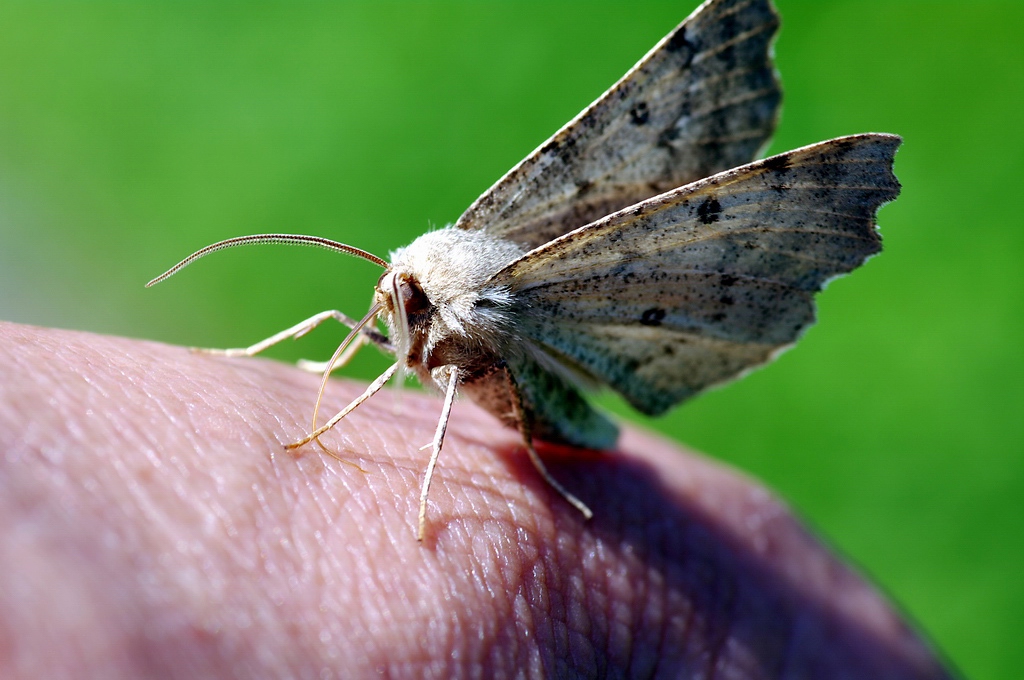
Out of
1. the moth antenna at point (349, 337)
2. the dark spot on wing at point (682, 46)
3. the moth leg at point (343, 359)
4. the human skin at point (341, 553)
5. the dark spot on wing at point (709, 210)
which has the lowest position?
the human skin at point (341, 553)

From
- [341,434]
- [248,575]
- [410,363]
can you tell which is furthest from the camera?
[410,363]

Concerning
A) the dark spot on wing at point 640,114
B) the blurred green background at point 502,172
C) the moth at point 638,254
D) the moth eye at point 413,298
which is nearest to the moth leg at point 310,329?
the moth at point 638,254

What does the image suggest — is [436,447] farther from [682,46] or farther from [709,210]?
[682,46]

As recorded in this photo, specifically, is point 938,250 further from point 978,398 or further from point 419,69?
point 419,69

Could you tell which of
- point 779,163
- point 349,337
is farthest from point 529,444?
point 779,163

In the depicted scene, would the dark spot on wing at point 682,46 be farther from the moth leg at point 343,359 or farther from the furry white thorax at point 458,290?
the moth leg at point 343,359

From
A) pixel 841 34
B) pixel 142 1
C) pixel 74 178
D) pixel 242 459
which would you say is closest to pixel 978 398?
pixel 841 34
